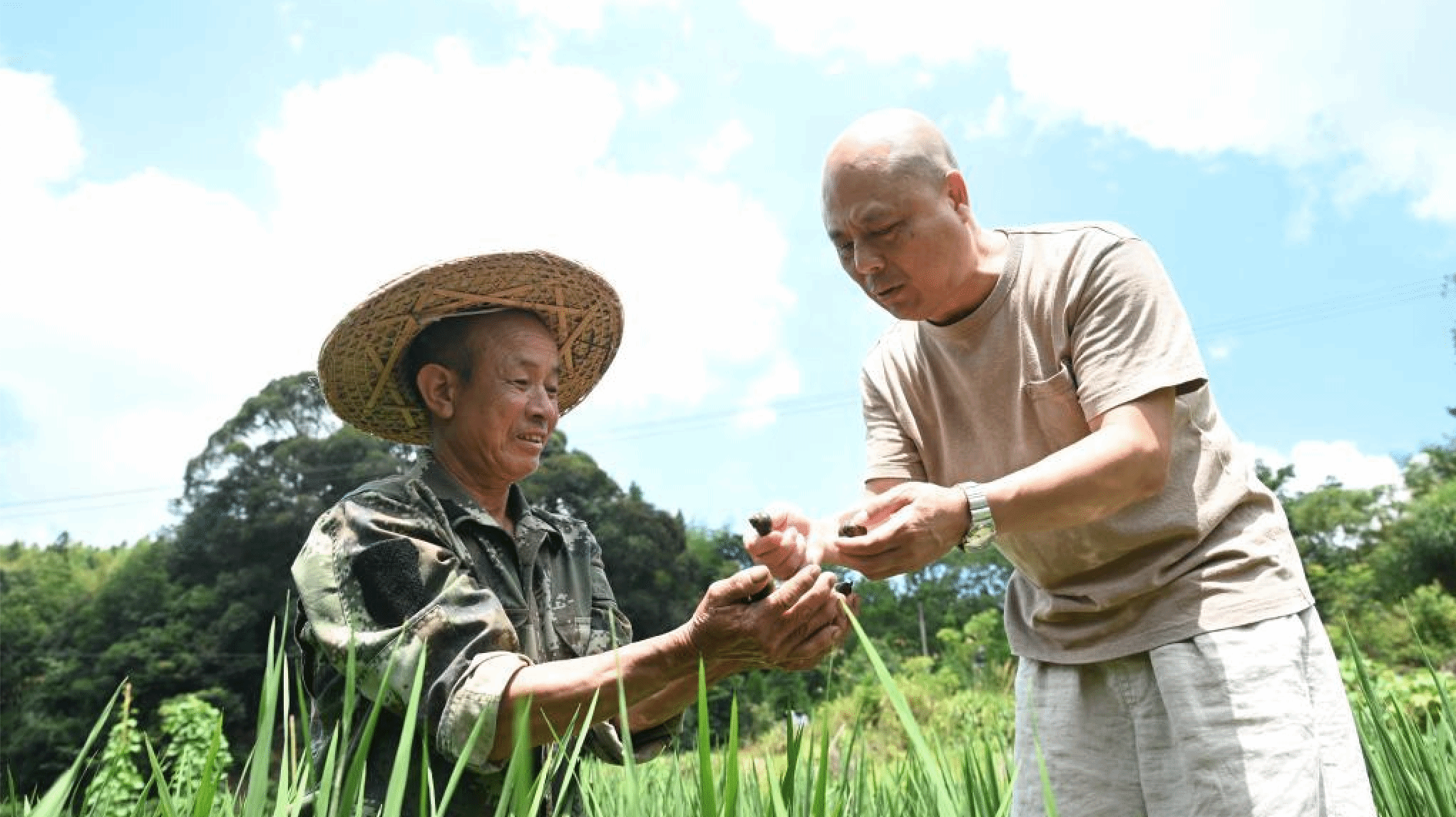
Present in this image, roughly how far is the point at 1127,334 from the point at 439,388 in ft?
3.77

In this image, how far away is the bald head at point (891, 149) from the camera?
174 cm

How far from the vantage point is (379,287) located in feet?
6.37

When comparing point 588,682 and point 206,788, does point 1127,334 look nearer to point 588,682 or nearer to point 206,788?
point 588,682

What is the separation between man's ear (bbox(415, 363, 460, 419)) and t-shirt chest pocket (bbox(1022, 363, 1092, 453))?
0.97 meters

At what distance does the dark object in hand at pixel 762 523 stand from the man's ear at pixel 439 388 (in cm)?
63

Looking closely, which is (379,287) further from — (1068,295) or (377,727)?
(1068,295)

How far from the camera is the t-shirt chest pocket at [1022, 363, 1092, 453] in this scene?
1.75 m

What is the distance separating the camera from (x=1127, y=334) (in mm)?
1645

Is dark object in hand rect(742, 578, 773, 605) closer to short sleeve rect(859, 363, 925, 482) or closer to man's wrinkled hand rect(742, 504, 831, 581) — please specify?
man's wrinkled hand rect(742, 504, 831, 581)

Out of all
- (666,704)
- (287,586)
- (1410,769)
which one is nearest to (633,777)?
(666,704)

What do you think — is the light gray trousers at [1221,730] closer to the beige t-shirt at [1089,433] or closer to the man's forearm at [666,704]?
the beige t-shirt at [1089,433]

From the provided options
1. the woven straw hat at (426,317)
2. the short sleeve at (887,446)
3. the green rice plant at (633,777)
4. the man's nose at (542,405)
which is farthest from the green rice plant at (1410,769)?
the woven straw hat at (426,317)

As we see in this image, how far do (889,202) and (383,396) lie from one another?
3.42 ft

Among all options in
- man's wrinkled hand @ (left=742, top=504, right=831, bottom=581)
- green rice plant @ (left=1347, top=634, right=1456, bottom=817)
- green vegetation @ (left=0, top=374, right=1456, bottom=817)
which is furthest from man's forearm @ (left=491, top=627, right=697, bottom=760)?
green vegetation @ (left=0, top=374, right=1456, bottom=817)
